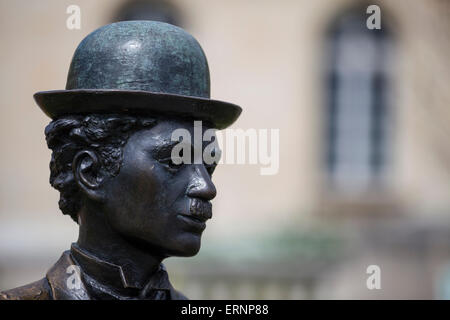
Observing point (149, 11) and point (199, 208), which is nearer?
point (199, 208)

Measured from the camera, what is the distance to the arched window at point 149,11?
14797 millimetres

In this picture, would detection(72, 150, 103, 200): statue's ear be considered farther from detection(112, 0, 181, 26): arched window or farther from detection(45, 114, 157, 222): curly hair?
detection(112, 0, 181, 26): arched window

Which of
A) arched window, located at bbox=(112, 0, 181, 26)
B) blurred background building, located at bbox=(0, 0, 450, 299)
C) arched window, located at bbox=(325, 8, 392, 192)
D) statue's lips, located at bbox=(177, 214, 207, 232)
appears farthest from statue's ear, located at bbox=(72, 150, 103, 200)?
arched window, located at bbox=(325, 8, 392, 192)

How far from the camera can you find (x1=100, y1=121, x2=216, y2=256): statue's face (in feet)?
12.0

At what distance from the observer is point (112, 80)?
3.67 m

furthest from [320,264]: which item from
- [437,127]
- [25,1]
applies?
[25,1]

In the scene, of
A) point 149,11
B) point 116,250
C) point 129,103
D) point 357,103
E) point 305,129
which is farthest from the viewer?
point 357,103

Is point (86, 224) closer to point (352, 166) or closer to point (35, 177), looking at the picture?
point (35, 177)

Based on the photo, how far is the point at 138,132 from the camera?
12.1 feet

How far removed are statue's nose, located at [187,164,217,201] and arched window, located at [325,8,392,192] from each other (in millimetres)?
11855

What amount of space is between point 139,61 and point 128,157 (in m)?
0.37

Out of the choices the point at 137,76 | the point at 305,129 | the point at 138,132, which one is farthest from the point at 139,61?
the point at 305,129

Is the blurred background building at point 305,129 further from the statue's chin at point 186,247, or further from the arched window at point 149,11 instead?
the statue's chin at point 186,247

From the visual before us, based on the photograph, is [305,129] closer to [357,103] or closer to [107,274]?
[357,103]
